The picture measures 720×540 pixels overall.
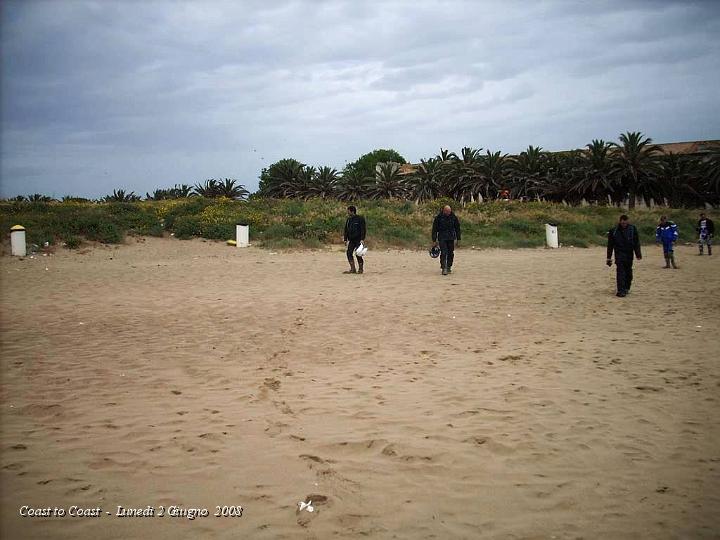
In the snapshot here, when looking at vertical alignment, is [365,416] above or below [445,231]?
below

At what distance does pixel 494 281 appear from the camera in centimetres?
1452

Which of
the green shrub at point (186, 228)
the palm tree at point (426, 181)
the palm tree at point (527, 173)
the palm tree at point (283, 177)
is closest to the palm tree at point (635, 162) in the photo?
the palm tree at point (527, 173)

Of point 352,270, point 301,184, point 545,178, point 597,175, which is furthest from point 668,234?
point 301,184

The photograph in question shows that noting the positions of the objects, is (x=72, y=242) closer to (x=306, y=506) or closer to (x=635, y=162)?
(x=306, y=506)

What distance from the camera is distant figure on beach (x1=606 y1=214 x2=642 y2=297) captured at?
40.1 feet

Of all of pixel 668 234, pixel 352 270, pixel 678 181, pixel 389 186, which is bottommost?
pixel 352 270

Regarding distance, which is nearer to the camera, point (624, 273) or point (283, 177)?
point (624, 273)

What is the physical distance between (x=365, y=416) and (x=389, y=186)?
5143 cm

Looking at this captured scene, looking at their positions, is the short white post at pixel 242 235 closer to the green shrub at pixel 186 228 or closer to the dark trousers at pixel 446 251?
the green shrub at pixel 186 228

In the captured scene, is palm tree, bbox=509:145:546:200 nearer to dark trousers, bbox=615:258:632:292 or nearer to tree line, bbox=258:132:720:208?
tree line, bbox=258:132:720:208

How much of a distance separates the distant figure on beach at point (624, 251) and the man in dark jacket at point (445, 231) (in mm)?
4041

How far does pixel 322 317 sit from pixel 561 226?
81.6 ft

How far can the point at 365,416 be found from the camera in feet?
16.6

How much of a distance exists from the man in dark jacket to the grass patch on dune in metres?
9.83
